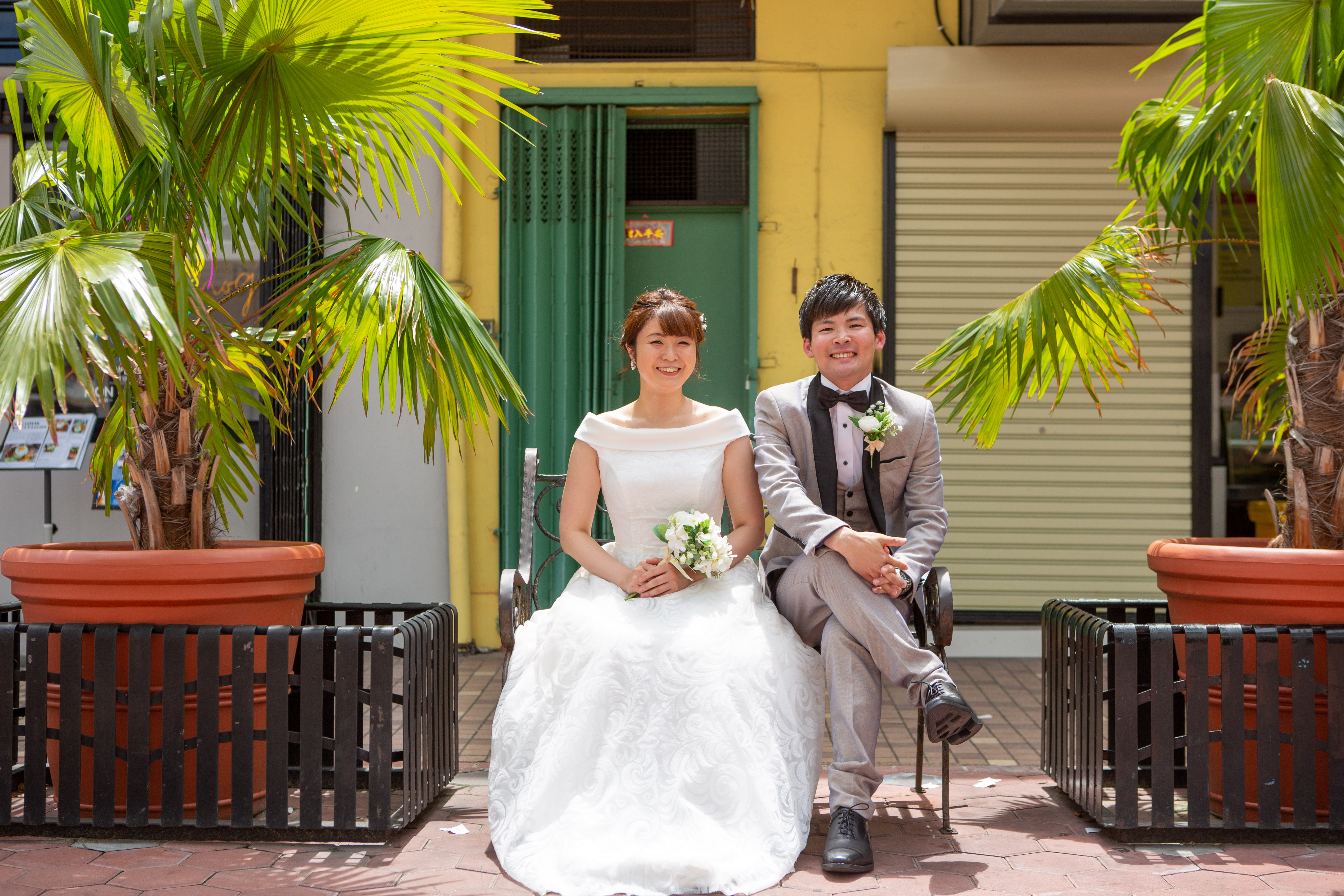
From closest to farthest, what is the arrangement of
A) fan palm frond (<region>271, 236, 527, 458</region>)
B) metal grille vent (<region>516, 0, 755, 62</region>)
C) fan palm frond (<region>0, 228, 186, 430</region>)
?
1. fan palm frond (<region>0, 228, 186, 430</region>)
2. fan palm frond (<region>271, 236, 527, 458</region>)
3. metal grille vent (<region>516, 0, 755, 62</region>)

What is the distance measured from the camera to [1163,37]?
235 inches

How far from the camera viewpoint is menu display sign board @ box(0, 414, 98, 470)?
5688 millimetres

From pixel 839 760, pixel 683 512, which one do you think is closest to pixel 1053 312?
pixel 683 512

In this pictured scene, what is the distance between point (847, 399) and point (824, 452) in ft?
0.63

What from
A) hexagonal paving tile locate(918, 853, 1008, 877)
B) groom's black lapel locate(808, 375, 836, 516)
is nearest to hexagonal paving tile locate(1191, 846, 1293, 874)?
hexagonal paving tile locate(918, 853, 1008, 877)

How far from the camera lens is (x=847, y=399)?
11.2 ft

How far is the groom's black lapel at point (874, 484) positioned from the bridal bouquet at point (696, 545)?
0.49m

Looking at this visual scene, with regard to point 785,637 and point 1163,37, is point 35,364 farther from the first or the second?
point 1163,37

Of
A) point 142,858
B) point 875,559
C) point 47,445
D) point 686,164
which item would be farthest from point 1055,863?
point 47,445

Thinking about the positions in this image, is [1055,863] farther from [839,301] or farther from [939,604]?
[839,301]

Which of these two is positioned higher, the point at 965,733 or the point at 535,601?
the point at 535,601

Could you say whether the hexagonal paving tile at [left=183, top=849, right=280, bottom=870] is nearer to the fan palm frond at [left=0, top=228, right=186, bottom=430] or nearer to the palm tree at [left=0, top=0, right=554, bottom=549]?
the palm tree at [left=0, top=0, right=554, bottom=549]

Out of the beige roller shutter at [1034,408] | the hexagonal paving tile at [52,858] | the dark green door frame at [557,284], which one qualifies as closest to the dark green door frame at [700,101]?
the dark green door frame at [557,284]

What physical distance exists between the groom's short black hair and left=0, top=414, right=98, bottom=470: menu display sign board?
4.30 metres
